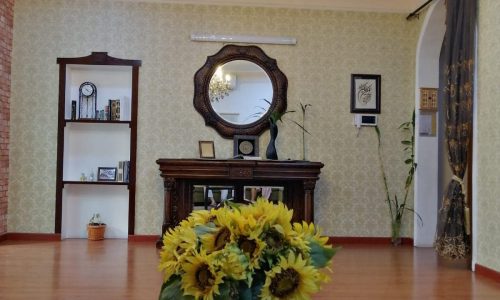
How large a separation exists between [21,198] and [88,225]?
0.88 metres

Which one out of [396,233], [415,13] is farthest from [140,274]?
[415,13]

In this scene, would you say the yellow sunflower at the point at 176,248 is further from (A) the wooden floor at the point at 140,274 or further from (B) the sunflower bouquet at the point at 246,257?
(A) the wooden floor at the point at 140,274

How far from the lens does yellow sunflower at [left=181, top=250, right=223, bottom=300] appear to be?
75 centimetres

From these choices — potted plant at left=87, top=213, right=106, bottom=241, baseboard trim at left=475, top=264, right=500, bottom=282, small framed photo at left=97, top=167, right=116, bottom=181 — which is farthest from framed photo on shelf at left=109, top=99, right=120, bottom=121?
baseboard trim at left=475, top=264, right=500, bottom=282

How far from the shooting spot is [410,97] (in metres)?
6.03

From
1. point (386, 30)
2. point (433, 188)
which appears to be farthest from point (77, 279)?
point (386, 30)

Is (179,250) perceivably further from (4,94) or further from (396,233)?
(4,94)

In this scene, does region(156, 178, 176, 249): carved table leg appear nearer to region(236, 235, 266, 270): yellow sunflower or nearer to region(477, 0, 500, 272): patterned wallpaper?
region(477, 0, 500, 272): patterned wallpaper

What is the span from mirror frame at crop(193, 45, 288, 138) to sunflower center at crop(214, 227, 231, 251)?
503cm

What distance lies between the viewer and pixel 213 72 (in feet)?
19.2

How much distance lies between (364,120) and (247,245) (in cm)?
537

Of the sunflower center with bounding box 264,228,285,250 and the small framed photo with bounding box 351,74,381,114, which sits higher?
the small framed photo with bounding box 351,74,381,114

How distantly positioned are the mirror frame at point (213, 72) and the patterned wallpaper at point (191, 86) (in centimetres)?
10

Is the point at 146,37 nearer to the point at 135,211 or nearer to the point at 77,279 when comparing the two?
the point at 135,211
